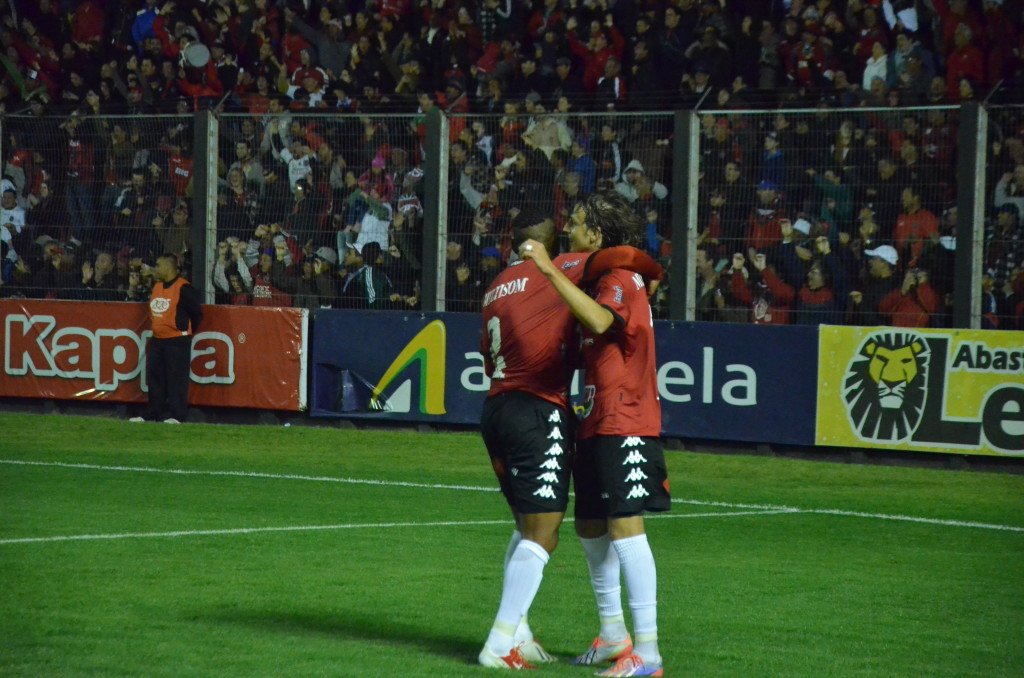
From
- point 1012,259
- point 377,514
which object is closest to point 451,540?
point 377,514

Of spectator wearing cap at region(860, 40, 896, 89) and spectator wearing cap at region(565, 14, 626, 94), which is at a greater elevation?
spectator wearing cap at region(565, 14, 626, 94)

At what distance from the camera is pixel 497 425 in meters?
5.89

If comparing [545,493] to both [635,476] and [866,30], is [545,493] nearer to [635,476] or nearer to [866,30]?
[635,476]

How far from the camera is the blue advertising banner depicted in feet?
46.9

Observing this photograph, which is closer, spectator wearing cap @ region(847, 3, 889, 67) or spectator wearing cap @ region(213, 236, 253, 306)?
spectator wearing cap @ region(847, 3, 889, 67)

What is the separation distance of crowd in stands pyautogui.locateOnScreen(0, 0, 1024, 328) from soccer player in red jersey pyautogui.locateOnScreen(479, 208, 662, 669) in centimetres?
826

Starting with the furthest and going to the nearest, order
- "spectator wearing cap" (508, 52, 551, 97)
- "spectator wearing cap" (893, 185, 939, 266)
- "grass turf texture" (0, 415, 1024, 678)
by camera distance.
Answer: "spectator wearing cap" (508, 52, 551, 97), "spectator wearing cap" (893, 185, 939, 266), "grass turf texture" (0, 415, 1024, 678)

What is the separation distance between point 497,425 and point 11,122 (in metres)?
13.8

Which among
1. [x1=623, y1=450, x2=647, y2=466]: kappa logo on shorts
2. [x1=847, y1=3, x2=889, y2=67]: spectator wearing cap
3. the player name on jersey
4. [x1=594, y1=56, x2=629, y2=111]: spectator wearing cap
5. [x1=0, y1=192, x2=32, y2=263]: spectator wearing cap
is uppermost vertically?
[x1=847, y1=3, x2=889, y2=67]: spectator wearing cap

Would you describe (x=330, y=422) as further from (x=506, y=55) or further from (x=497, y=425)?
(x=497, y=425)

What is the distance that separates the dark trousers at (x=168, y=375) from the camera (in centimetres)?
1664

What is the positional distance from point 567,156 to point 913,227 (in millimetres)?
3562

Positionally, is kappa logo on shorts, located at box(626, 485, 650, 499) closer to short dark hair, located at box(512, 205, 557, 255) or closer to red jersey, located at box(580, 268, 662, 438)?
red jersey, located at box(580, 268, 662, 438)

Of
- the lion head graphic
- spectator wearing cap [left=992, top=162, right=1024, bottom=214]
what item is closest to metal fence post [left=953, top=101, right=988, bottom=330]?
spectator wearing cap [left=992, top=162, right=1024, bottom=214]
